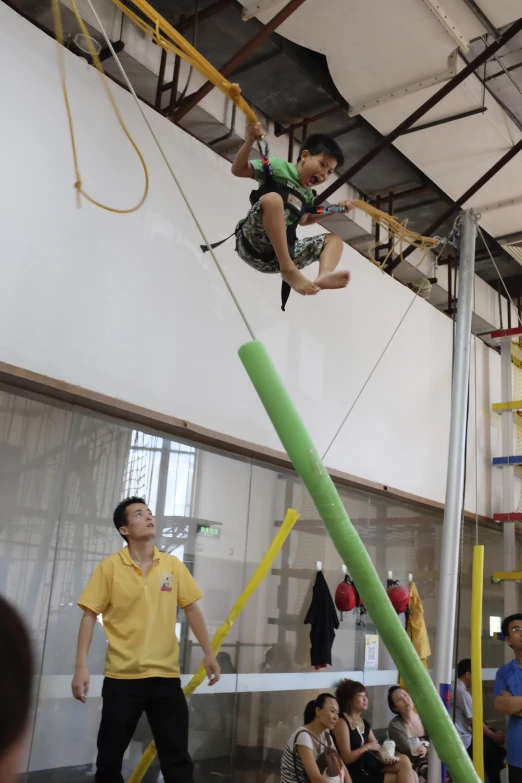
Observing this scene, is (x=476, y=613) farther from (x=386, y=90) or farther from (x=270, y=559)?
(x=386, y=90)

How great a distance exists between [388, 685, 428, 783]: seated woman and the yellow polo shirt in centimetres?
227

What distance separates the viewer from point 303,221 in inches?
127

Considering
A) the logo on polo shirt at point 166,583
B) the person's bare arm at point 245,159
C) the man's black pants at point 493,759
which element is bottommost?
the man's black pants at point 493,759

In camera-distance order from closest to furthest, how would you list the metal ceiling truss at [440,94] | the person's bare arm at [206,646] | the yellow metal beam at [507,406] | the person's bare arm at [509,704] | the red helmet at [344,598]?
the person's bare arm at [206,646] → the person's bare arm at [509,704] → the metal ceiling truss at [440,94] → the red helmet at [344,598] → the yellow metal beam at [507,406]

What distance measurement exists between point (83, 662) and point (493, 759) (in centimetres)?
370

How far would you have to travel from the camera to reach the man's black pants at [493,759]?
509 centimetres

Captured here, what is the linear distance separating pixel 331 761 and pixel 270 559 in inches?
44.3

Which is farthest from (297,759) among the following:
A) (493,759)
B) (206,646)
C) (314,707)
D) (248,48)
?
(248,48)

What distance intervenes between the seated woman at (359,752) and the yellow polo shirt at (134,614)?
171 centimetres

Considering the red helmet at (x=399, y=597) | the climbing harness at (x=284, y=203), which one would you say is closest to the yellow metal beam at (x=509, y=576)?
the red helmet at (x=399, y=597)

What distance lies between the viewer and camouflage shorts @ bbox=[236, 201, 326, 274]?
10.0 feet

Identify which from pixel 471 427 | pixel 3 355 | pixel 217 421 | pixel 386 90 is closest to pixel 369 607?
pixel 3 355

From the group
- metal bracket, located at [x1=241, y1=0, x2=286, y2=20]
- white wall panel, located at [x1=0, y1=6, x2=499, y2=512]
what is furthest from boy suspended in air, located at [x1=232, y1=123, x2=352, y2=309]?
metal bracket, located at [x1=241, y1=0, x2=286, y2=20]

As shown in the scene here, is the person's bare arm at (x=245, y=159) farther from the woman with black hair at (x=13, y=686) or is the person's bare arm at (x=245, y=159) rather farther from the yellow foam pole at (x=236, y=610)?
the woman with black hair at (x=13, y=686)
